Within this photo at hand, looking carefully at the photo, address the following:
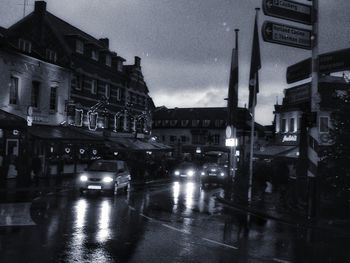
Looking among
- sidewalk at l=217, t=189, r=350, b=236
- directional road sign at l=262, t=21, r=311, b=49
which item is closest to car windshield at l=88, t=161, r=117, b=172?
sidewalk at l=217, t=189, r=350, b=236

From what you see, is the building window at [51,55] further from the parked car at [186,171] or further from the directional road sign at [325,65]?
the directional road sign at [325,65]

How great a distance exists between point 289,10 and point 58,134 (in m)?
19.4

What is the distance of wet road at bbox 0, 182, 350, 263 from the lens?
8.97 meters

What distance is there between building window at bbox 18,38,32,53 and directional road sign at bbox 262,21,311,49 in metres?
19.9

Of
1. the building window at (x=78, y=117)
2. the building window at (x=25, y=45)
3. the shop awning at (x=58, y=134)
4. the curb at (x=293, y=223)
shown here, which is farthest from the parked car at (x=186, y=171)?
the curb at (x=293, y=223)

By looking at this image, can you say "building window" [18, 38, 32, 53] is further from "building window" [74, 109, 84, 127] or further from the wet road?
the wet road

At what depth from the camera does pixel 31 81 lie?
29.0 metres

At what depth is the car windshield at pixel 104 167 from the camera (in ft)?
70.8

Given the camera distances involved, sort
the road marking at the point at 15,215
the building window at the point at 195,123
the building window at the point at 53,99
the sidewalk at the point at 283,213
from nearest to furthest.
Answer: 1. the road marking at the point at 15,215
2. the sidewalk at the point at 283,213
3. the building window at the point at 53,99
4. the building window at the point at 195,123

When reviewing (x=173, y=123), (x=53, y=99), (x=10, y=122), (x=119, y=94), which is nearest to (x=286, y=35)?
(x=10, y=122)

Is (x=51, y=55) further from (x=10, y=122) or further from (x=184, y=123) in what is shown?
(x=184, y=123)

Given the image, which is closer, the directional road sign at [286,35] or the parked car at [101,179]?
the directional road sign at [286,35]

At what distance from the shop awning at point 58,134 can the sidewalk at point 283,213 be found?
11584mm

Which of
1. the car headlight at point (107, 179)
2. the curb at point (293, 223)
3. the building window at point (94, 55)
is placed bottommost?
the curb at point (293, 223)
